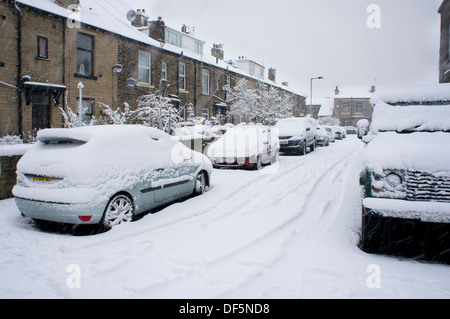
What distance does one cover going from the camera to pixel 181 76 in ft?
76.7

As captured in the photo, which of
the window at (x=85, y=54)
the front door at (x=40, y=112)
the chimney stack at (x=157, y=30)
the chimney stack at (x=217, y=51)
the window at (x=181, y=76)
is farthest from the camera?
the chimney stack at (x=217, y=51)

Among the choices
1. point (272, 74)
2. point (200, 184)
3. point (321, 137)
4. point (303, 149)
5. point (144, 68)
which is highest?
point (272, 74)

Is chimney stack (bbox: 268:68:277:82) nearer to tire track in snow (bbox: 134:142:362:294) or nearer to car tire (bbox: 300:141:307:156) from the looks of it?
car tire (bbox: 300:141:307:156)

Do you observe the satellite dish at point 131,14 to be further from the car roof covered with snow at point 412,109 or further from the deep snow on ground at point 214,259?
the car roof covered with snow at point 412,109

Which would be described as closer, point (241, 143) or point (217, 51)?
point (241, 143)

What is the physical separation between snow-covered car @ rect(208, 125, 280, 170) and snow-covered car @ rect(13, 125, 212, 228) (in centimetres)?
512

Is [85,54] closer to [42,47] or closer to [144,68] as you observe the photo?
[42,47]

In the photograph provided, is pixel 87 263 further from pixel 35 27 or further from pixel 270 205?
pixel 35 27

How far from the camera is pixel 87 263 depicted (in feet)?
12.9

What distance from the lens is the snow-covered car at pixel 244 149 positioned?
11078mm

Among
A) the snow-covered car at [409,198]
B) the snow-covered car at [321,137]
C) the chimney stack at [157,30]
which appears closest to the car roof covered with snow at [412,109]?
the snow-covered car at [409,198]

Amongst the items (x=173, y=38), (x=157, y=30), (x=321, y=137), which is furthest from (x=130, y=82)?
(x=321, y=137)

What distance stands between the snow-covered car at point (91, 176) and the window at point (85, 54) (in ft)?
39.5

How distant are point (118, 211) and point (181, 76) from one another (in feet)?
63.9
